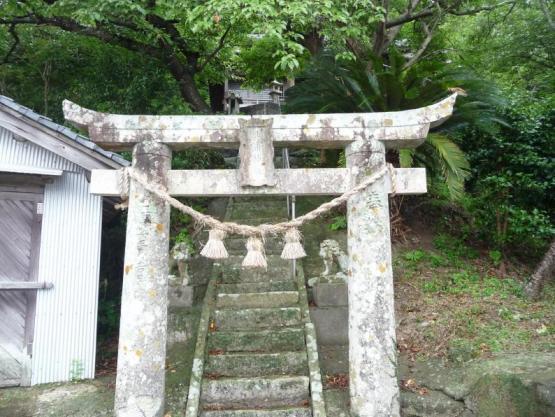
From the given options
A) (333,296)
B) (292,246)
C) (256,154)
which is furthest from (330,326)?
(256,154)

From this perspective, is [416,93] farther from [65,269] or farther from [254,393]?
[65,269]

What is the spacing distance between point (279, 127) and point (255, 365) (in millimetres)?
2912

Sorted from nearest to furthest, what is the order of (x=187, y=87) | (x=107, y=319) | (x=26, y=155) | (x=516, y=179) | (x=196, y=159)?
(x=26, y=155) → (x=107, y=319) → (x=516, y=179) → (x=196, y=159) → (x=187, y=87)

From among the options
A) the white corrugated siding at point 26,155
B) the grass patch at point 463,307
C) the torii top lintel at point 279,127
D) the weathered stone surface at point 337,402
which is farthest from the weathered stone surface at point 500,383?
the white corrugated siding at point 26,155

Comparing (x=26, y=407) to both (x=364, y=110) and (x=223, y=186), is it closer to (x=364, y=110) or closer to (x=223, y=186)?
(x=223, y=186)

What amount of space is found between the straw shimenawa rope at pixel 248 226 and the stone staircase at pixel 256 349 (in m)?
1.79

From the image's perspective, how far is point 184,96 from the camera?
10320 mm

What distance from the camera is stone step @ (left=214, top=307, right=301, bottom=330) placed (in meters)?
5.65

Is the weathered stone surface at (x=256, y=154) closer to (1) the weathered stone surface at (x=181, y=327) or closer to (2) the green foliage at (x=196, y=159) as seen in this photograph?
(1) the weathered stone surface at (x=181, y=327)

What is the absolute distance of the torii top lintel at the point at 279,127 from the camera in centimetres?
438

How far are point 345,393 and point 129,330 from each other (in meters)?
2.59

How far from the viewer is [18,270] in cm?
566

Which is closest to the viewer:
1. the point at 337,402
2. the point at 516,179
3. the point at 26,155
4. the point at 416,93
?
the point at 337,402

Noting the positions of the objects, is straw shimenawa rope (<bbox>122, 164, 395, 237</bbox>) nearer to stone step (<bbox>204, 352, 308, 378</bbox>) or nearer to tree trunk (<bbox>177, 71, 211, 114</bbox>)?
stone step (<bbox>204, 352, 308, 378</bbox>)
